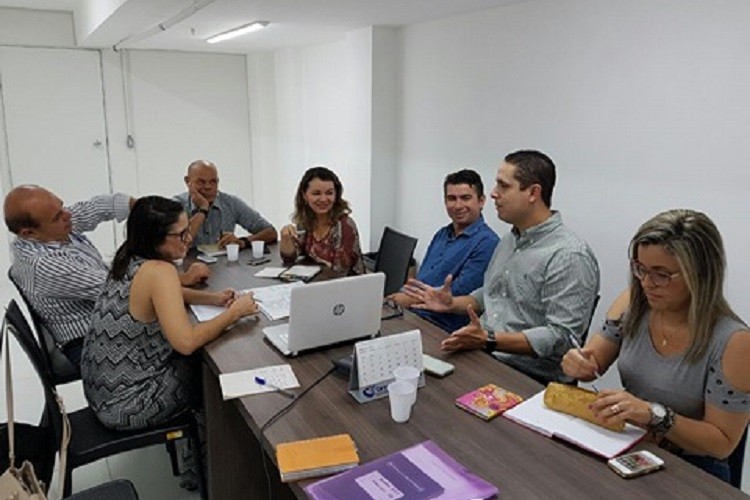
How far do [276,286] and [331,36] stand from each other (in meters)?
2.89

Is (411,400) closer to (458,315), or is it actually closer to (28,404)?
(458,315)

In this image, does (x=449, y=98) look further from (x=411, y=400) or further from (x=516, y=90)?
(x=411, y=400)

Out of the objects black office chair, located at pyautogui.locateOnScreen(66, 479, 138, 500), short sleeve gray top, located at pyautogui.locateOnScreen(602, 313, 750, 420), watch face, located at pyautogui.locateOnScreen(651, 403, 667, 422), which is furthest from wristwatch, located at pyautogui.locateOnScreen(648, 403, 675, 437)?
black office chair, located at pyautogui.locateOnScreen(66, 479, 138, 500)

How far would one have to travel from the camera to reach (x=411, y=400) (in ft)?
5.07

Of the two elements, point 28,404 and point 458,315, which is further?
point 28,404

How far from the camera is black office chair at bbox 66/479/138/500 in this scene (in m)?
1.73

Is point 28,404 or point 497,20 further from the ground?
point 497,20

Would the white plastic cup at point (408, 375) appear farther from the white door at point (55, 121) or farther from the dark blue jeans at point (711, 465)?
the white door at point (55, 121)

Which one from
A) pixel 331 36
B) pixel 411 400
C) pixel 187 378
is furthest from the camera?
pixel 331 36

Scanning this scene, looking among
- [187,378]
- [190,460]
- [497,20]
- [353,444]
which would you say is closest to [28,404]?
[190,460]

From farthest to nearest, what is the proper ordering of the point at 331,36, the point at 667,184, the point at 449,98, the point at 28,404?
the point at 331,36
the point at 449,98
the point at 28,404
the point at 667,184

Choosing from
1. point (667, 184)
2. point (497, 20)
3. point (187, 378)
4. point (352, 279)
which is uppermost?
point (497, 20)

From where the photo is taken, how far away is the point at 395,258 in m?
3.36

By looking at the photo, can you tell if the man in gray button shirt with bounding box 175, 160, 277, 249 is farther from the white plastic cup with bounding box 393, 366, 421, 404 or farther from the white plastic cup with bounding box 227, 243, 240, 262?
the white plastic cup with bounding box 393, 366, 421, 404
